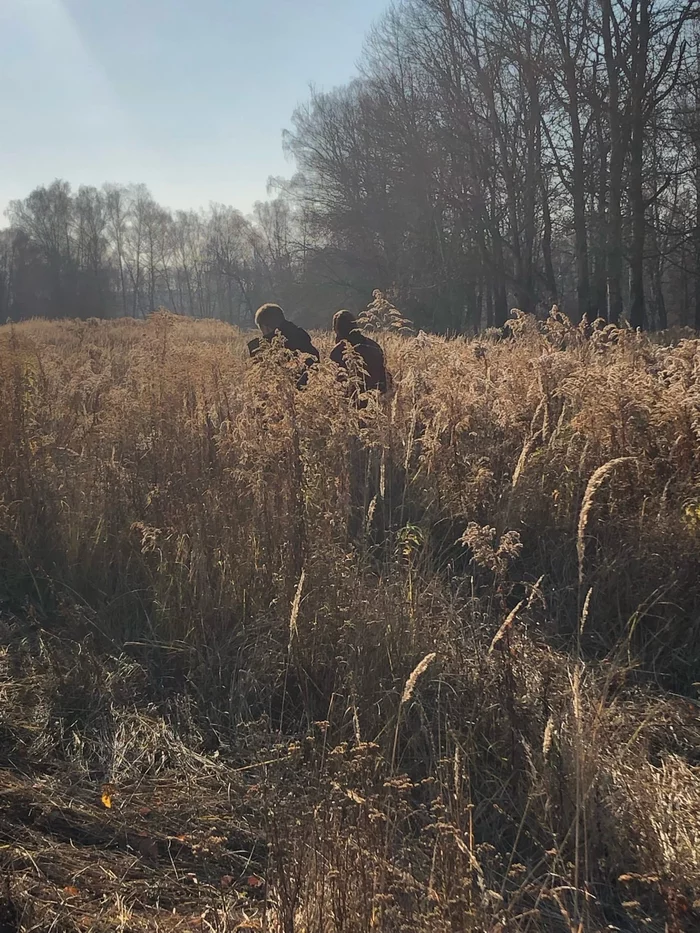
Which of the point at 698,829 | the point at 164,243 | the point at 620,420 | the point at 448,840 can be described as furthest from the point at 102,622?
the point at 164,243

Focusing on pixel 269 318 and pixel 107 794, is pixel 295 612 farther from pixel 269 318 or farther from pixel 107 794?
pixel 269 318

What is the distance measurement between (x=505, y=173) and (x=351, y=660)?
71.8ft

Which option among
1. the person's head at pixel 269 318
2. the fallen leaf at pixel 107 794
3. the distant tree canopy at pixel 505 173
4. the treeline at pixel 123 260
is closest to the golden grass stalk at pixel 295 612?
the fallen leaf at pixel 107 794

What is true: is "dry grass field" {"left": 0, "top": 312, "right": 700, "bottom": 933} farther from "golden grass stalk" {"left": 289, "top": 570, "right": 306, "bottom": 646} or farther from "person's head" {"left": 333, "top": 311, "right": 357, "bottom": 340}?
"person's head" {"left": 333, "top": 311, "right": 357, "bottom": 340}

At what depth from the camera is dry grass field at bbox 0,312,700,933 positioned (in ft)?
5.25

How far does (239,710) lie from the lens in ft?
7.79

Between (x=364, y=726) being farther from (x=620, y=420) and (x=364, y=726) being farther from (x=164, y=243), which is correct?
(x=164, y=243)

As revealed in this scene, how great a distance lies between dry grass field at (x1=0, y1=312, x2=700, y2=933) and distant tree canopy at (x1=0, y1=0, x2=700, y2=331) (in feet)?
48.8

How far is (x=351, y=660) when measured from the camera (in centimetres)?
232

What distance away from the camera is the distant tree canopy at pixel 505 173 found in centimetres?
1641

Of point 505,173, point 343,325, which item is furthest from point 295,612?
point 505,173

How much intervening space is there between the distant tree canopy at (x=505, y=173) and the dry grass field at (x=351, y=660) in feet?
48.8

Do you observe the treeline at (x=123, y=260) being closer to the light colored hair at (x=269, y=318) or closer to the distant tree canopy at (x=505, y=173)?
the distant tree canopy at (x=505, y=173)

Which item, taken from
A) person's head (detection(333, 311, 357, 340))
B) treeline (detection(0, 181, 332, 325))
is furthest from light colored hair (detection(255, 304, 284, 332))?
treeline (detection(0, 181, 332, 325))
